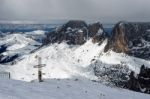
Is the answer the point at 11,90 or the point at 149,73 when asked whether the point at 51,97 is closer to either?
the point at 11,90

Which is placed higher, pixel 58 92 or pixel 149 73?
pixel 58 92

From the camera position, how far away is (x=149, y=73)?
122250 millimetres

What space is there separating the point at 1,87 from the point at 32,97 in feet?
16.1

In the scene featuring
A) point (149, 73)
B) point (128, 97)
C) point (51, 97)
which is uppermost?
point (51, 97)

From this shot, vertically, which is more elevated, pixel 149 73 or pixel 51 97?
pixel 51 97

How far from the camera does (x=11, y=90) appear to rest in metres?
40.3

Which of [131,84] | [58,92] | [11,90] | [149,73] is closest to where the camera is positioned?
[11,90]

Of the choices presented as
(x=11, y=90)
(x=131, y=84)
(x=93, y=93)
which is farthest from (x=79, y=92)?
(x=131, y=84)

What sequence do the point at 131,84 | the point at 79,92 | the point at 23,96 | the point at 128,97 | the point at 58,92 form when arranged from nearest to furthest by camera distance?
the point at 23,96 → the point at 58,92 → the point at 79,92 → the point at 128,97 → the point at 131,84

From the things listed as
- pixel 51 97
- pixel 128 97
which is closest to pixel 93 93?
pixel 128 97

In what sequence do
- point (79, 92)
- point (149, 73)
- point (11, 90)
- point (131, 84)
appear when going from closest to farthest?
point (11, 90), point (79, 92), point (149, 73), point (131, 84)

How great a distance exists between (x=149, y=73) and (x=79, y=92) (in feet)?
252

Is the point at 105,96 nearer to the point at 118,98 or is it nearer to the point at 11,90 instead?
the point at 118,98

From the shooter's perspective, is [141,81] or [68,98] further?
[141,81]
